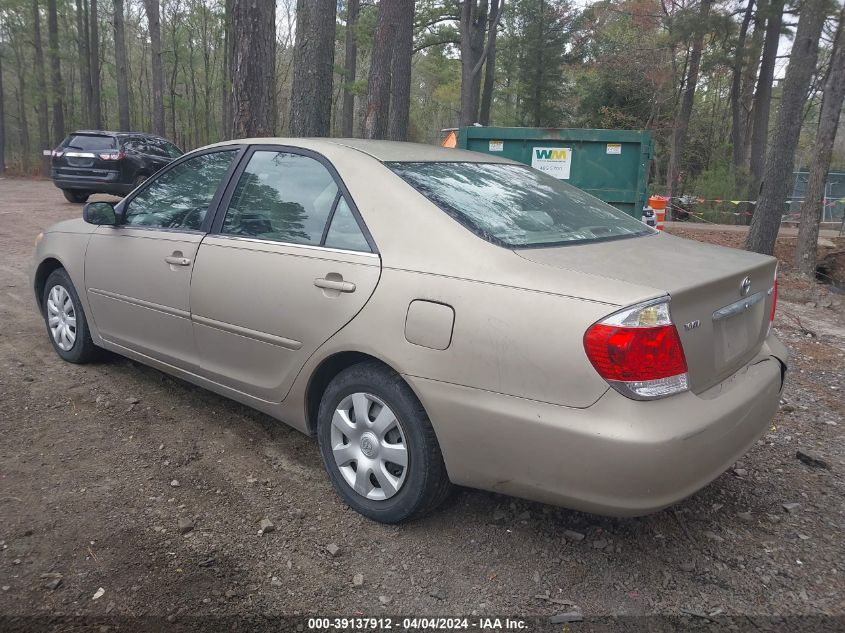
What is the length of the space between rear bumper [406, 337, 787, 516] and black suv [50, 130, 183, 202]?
13620 mm

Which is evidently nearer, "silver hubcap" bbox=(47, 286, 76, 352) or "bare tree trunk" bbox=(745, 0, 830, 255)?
Result: "silver hubcap" bbox=(47, 286, 76, 352)

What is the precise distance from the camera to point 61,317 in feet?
15.8

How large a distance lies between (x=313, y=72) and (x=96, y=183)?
769 cm

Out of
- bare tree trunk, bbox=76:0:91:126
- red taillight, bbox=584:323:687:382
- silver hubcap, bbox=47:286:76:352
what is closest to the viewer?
red taillight, bbox=584:323:687:382

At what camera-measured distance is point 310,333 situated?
9.97ft

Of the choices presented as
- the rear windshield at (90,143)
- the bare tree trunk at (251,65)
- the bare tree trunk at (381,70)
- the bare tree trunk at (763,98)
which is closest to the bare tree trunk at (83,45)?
the rear windshield at (90,143)

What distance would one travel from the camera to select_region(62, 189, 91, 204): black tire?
14.9m

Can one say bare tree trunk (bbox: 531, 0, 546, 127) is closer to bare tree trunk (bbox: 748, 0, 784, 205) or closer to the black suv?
bare tree trunk (bbox: 748, 0, 784, 205)

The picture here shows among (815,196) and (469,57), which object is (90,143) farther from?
(815,196)

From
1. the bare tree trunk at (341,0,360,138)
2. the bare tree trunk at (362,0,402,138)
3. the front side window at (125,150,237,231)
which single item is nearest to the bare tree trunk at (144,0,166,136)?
the bare tree trunk at (341,0,360,138)

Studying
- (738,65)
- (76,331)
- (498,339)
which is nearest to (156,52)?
(738,65)

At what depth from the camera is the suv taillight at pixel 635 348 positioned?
2.27 meters

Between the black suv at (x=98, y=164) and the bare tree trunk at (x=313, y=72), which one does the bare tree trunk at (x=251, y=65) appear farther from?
the black suv at (x=98, y=164)

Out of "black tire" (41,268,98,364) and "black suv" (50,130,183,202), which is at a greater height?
"black suv" (50,130,183,202)
